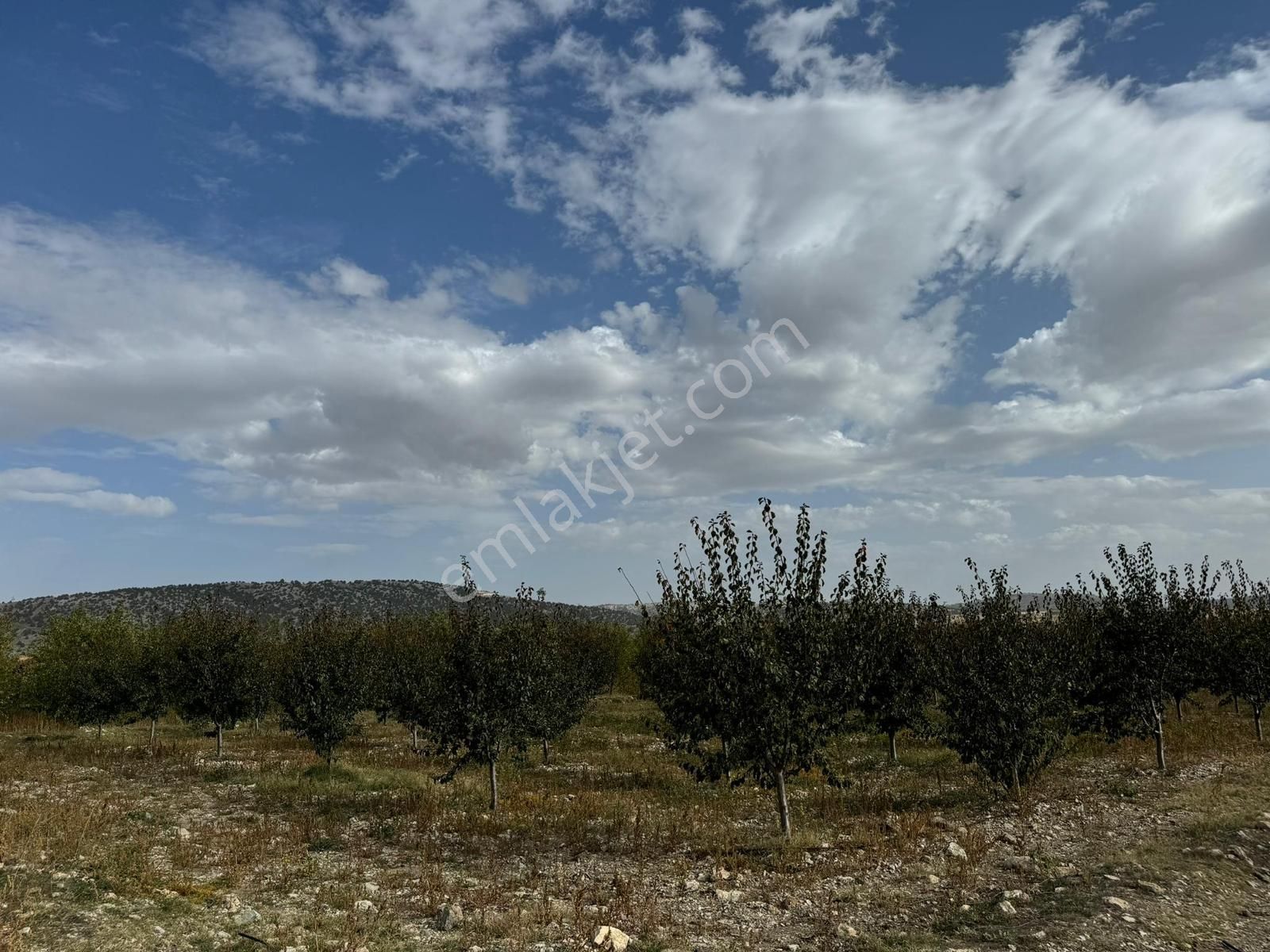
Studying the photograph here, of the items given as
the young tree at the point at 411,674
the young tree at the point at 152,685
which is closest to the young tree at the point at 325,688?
the young tree at the point at 411,674

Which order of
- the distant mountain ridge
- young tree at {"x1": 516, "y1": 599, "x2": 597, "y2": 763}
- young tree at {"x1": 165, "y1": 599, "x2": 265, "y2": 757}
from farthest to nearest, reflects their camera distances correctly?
the distant mountain ridge, young tree at {"x1": 165, "y1": 599, "x2": 265, "y2": 757}, young tree at {"x1": 516, "y1": 599, "x2": 597, "y2": 763}

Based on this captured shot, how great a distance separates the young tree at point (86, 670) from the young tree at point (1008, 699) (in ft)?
136

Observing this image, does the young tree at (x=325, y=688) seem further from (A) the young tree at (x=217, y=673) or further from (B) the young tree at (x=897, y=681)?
(B) the young tree at (x=897, y=681)

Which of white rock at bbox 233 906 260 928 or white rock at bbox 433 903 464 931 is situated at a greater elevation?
white rock at bbox 233 906 260 928

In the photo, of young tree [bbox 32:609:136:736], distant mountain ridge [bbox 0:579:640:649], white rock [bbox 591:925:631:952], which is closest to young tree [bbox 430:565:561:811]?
white rock [bbox 591:925:631:952]

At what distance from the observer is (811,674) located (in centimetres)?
1605

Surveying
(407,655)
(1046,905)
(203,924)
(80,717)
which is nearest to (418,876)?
(203,924)

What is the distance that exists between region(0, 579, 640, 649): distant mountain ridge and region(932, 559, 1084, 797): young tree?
10910 cm

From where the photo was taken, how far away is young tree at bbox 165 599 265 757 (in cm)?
3341

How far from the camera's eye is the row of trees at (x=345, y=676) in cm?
2144

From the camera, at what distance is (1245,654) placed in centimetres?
2945

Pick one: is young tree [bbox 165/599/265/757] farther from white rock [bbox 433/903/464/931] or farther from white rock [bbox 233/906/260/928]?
white rock [bbox 433/903/464/931]

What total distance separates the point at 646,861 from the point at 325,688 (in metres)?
17.1

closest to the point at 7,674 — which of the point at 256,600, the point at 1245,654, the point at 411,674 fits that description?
the point at 411,674
